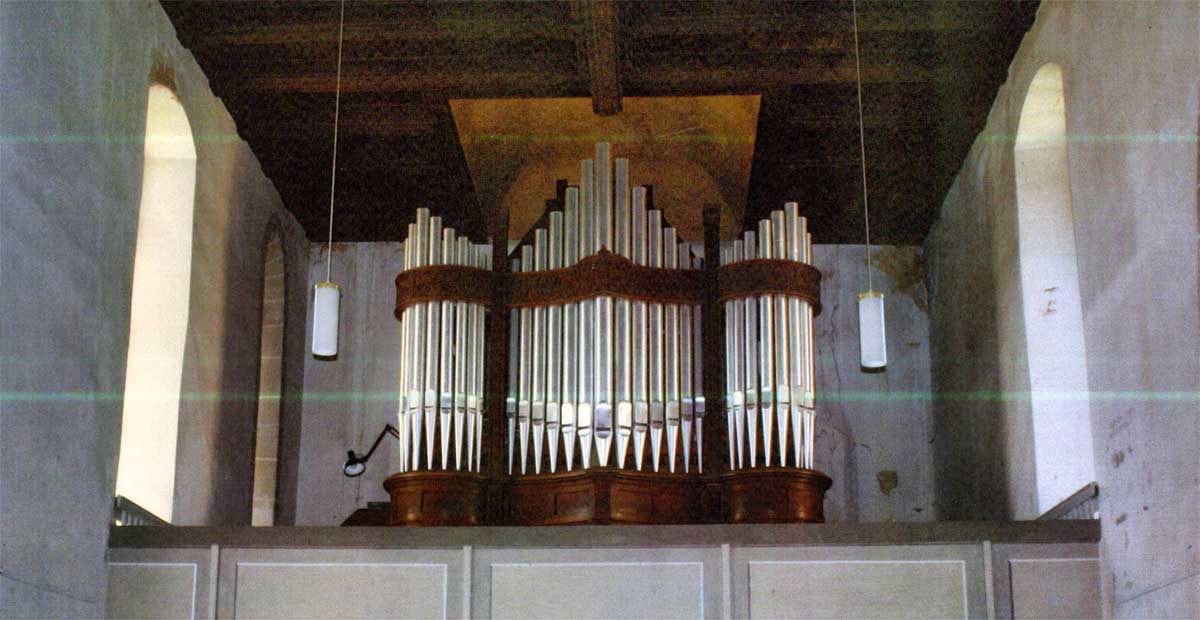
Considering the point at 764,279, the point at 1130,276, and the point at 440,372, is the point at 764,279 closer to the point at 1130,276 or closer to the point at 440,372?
the point at 440,372

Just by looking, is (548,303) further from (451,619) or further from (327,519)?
(327,519)

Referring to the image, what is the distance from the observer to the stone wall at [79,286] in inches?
322

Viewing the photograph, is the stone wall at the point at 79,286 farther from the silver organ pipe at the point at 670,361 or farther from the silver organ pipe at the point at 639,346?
the silver organ pipe at the point at 670,361

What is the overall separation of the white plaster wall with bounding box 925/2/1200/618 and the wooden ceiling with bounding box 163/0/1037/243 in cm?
78

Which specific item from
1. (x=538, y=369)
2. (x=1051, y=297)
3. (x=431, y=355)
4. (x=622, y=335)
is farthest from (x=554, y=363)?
(x=1051, y=297)

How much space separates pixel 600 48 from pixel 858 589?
426 cm

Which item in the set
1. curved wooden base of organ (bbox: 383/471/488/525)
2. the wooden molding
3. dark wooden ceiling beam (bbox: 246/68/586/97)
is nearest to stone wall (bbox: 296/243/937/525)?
dark wooden ceiling beam (bbox: 246/68/586/97)

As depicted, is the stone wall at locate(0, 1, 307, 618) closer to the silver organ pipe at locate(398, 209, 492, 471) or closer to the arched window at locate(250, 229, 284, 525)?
the silver organ pipe at locate(398, 209, 492, 471)

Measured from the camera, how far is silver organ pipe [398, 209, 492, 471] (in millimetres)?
10781

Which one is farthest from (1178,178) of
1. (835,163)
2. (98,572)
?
(98,572)

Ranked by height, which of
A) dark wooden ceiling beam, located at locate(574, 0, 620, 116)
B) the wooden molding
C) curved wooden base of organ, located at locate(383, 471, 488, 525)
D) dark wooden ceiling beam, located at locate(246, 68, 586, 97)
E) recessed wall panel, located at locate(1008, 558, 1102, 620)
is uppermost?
dark wooden ceiling beam, located at locate(246, 68, 586, 97)

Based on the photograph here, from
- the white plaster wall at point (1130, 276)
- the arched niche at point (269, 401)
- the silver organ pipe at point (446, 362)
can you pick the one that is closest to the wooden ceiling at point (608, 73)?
the white plaster wall at point (1130, 276)

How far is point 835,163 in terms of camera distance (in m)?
13.6

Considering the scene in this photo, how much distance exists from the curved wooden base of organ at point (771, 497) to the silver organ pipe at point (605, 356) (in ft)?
1.22
